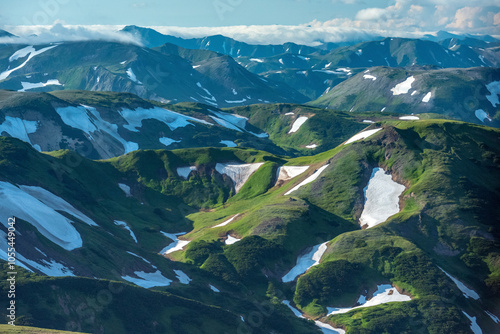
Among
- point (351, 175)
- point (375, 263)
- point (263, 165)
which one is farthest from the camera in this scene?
point (263, 165)

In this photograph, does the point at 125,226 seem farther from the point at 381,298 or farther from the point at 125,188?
the point at 381,298

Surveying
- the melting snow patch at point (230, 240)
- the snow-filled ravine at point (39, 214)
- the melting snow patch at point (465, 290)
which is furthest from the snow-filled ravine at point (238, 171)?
the melting snow patch at point (465, 290)

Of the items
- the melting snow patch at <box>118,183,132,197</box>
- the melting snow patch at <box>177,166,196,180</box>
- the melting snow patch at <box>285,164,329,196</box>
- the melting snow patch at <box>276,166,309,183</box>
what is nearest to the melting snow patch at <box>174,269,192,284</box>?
the melting snow patch at <box>285,164,329,196</box>

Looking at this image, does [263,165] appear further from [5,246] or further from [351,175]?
[5,246]

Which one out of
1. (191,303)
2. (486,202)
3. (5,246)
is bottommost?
(486,202)

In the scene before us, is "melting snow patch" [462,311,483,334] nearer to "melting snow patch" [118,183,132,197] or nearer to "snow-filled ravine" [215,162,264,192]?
"snow-filled ravine" [215,162,264,192]

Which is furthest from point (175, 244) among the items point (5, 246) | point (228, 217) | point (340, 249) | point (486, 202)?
point (486, 202)

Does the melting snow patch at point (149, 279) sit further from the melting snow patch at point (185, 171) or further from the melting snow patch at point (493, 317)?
the melting snow patch at point (185, 171)
